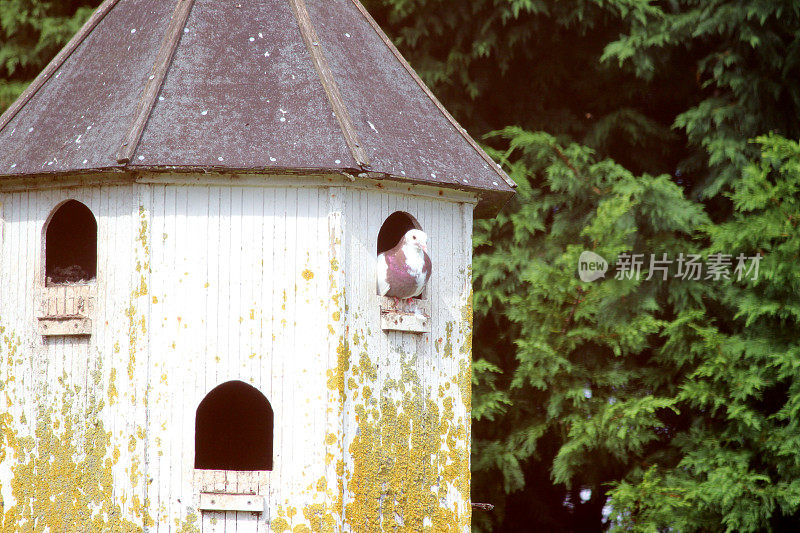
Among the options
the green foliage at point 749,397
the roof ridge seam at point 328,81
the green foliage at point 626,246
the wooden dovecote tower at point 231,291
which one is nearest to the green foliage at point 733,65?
the green foliage at point 626,246

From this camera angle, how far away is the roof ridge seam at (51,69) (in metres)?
7.11

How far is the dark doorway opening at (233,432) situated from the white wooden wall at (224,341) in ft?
5.10

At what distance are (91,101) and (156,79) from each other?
1.62 ft

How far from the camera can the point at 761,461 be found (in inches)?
370

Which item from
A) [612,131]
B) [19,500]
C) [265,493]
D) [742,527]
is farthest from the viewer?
[612,131]

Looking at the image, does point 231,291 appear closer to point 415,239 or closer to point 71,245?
point 415,239

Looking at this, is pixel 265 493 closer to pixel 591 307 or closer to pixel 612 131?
pixel 591 307

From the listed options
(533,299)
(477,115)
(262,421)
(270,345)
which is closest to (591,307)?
(533,299)

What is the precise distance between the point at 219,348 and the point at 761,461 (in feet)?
16.2

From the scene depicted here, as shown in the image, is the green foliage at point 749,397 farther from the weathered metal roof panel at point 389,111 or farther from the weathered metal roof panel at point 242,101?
the weathered metal roof panel at point 242,101

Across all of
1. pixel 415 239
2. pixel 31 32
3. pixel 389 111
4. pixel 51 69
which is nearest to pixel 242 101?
pixel 389 111

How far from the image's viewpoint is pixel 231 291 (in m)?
6.16

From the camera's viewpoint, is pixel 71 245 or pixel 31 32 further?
pixel 31 32

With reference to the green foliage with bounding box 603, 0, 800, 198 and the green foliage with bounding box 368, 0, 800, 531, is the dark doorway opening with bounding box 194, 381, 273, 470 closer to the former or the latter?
the green foliage with bounding box 368, 0, 800, 531
